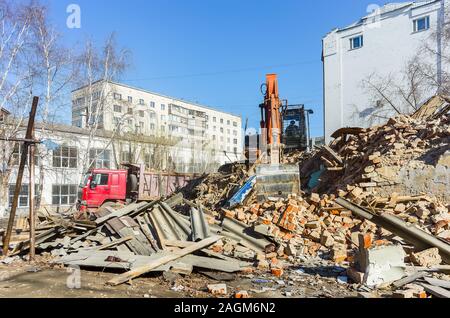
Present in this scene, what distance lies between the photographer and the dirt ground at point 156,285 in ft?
15.2

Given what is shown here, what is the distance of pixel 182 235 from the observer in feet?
24.5

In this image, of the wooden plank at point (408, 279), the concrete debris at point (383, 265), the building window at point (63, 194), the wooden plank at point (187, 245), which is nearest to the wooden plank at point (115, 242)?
the wooden plank at point (187, 245)

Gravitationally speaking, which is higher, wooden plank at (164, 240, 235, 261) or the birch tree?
the birch tree

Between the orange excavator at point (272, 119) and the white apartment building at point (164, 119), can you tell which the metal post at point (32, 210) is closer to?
the orange excavator at point (272, 119)

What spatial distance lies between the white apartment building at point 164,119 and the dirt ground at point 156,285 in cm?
1232

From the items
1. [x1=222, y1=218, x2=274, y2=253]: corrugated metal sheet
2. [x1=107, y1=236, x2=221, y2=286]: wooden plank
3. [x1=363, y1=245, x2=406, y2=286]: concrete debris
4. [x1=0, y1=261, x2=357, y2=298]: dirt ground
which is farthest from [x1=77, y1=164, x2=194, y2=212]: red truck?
[x1=363, y1=245, x2=406, y2=286]: concrete debris

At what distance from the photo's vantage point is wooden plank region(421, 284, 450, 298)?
417cm

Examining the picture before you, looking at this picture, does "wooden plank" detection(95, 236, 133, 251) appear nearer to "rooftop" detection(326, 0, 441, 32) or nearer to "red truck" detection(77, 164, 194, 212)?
"red truck" detection(77, 164, 194, 212)

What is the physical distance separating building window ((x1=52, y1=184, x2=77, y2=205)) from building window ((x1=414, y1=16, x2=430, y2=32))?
93.0 ft

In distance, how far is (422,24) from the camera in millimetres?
25719

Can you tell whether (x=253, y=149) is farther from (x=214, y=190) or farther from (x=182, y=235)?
(x=182, y=235)

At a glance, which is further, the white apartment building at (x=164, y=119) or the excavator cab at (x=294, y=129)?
the white apartment building at (x=164, y=119)

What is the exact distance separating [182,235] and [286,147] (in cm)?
916
